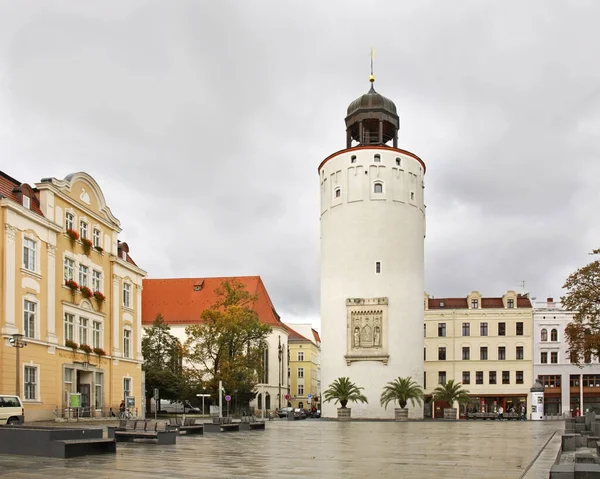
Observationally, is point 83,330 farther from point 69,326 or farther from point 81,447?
point 81,447

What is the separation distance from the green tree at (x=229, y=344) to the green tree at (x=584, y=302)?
2349 centimetres

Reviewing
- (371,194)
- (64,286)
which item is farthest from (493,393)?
(64,286)

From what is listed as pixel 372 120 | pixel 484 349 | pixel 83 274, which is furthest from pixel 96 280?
pixel 484 349

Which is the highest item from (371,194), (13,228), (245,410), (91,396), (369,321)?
(371,194)

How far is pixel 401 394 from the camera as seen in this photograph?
2274 inches

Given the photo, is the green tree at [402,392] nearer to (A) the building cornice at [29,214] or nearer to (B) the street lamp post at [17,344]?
(A) the building cornice at [29,214]

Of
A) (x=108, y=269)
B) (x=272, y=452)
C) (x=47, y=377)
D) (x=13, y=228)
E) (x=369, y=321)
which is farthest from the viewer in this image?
(x=369, y=321)

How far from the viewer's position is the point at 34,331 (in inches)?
1496

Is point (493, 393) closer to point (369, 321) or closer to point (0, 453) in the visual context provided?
point (369, 321)

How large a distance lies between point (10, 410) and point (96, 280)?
16528 mm

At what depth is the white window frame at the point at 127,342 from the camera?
50.3m

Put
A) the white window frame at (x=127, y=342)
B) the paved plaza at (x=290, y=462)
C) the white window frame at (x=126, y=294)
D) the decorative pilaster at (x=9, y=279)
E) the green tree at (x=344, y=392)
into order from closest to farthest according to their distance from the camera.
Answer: the paved plaza at (x=290, y=462), the decorative pilaster at (x=9, y=279), the white window frame at (x=127, y=342), the white window frame at (x=126, y=294), the green tree at (x=344, y=392)

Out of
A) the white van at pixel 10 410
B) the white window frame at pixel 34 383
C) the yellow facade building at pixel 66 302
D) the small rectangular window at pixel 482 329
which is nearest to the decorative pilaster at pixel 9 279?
the yellow facade building at pixel 66 302

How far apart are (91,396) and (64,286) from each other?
6999 mm
